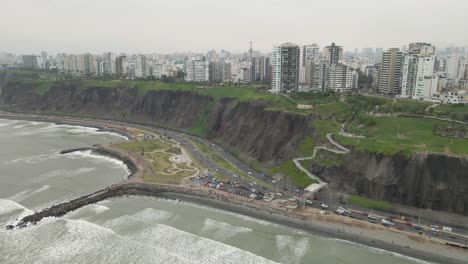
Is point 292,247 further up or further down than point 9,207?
further down

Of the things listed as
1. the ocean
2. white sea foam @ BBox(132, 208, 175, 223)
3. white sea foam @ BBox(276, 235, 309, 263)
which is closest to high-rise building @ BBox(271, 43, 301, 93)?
the ocean

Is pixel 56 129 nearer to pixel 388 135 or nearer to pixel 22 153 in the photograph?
pixel 22 153

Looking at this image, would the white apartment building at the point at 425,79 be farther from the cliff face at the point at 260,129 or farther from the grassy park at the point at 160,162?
the grassy park at the point at 160,162

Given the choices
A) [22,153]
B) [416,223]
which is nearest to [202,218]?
[416,223]

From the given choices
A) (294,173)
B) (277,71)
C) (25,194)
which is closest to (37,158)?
(25,194)

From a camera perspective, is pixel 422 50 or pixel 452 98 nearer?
pixel 452 98

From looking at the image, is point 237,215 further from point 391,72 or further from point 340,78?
point 391,72

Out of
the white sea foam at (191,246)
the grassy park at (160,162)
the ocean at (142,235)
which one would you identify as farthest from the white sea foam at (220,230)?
the grassy park at (160,162)
